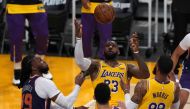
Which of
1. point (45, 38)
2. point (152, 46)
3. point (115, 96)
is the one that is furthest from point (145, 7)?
point (115, 96)

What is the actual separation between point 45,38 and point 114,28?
2.18m

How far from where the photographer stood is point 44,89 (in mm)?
6734

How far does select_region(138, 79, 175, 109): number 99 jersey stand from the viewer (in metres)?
6.30

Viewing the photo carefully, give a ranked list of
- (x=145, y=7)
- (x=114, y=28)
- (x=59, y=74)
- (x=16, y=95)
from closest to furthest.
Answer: (x=16, y=95), (x=59, y=74), (x=114, y=28), (x=145, y=7)

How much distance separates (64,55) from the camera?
12008 millimetres

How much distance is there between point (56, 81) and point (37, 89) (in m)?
3.62

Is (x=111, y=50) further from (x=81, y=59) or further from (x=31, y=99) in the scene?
(x=31, y=99)

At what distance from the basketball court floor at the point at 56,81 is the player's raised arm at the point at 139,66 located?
1.80 meters

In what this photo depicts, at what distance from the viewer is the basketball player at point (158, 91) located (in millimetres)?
6289

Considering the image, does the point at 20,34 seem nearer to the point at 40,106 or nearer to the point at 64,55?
the point at 64,55

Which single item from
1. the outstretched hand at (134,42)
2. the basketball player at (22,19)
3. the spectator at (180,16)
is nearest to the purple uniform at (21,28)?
the basketball player at (22,19)

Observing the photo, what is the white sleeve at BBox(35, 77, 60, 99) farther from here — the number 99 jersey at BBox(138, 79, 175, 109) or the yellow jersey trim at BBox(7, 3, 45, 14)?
the yellow jersey trim at BBox(7, 3, 45, 14)

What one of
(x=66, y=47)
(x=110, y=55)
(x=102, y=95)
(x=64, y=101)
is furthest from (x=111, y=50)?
(x=66, y=47)

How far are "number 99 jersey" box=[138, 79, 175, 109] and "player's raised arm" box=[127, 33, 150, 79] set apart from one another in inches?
21.9
